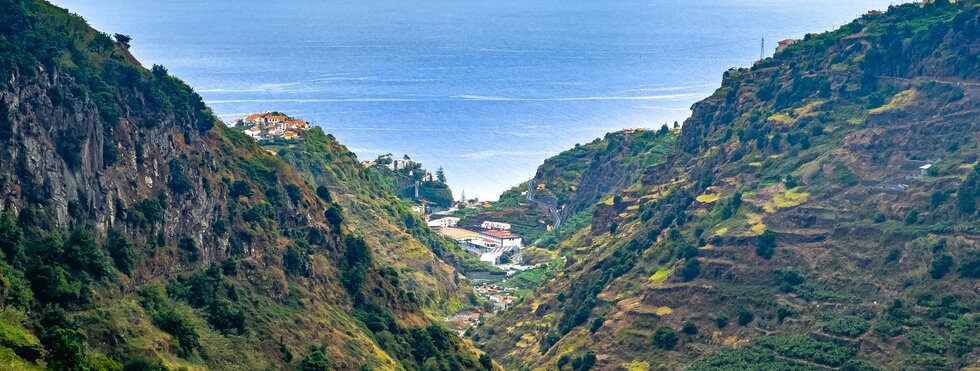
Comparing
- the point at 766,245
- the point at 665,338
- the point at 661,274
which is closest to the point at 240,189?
the point at 665,338

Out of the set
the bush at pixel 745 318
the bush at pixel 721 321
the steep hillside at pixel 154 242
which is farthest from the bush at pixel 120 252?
the bush at pixel 745 318

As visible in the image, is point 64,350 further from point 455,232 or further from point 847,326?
point 455,232

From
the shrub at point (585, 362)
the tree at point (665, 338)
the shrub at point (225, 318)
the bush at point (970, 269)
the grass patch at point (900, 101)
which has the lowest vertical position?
the shrub at point (585, 362)

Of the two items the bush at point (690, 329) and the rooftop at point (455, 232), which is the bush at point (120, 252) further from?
the rooftop at point (455, 232)

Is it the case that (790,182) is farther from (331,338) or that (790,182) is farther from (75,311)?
(75,311)

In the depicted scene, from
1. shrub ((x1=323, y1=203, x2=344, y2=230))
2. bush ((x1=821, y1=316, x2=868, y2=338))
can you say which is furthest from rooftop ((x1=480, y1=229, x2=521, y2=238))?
bush ((x1=821, y1=316, x2=868, y2=338))

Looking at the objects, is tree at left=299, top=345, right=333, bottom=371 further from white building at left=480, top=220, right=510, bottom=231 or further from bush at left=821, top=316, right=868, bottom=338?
white building at left=480, top=220, right=510, bottom=231
